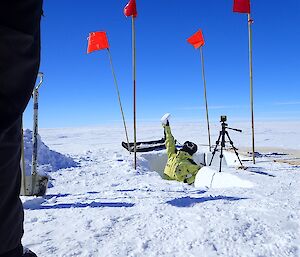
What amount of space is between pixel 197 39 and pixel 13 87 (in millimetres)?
11333

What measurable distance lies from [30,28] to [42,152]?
9687 mm

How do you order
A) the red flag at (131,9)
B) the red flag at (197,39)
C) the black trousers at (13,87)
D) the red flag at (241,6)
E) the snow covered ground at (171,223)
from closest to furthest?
the black trousers at (13,87) < the snow covered ground at (171,223) < the red flag at (131,9) < the red flag at (241,6) < the red flag at (197,39)

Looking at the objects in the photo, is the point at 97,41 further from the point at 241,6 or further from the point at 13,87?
the point at 13,87

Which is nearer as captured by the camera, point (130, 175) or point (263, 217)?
point (263, 217)

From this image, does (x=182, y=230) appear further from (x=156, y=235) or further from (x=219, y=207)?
(x=219, y=207)

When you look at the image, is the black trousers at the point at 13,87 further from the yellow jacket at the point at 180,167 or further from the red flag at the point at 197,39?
the red flag at the point at 197,39

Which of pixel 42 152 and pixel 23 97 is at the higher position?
pixel 23 97

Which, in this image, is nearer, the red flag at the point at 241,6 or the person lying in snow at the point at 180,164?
the person lying in snow at the point at 180,164

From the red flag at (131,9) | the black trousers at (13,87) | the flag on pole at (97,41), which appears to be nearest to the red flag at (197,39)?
the flag on pole at (97,41)

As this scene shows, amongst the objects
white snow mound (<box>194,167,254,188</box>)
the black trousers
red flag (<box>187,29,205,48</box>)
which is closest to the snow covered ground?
white snow mound (<box>194,167,254,188</box>)

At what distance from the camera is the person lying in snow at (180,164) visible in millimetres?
7164

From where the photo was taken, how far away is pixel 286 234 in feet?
9.25

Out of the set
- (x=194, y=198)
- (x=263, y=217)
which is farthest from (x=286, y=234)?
(x=194, y=198)

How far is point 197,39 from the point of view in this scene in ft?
37.9
